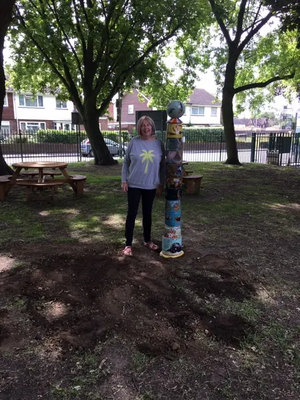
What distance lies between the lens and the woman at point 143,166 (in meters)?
4.12

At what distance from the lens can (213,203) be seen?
7.94 metres

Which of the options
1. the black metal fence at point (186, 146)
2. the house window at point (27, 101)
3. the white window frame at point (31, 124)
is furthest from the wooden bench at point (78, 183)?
the white window frame at point (31, 124)

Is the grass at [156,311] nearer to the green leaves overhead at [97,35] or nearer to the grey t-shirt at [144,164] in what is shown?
the grey t-shirt at [144,164]

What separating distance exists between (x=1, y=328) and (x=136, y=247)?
2.28 m

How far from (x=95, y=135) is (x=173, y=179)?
498 inches

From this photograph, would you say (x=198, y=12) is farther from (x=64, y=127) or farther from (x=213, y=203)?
(x=64, y=127)

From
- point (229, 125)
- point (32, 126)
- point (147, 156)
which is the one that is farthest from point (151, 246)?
point (32, 126)

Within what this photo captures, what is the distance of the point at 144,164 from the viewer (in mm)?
4129

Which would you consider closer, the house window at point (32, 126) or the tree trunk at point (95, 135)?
the tree trunk at point (95, 135)

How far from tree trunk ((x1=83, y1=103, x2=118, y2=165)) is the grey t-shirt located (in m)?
12.2

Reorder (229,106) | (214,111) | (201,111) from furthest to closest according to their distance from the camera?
(214,111)
(201,111)
(229,106)

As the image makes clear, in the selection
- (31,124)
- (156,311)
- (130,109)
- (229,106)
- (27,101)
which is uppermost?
(130,109)

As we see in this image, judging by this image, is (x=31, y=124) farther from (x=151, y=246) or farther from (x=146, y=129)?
(x=146, y=129)

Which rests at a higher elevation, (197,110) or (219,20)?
(219,20)
